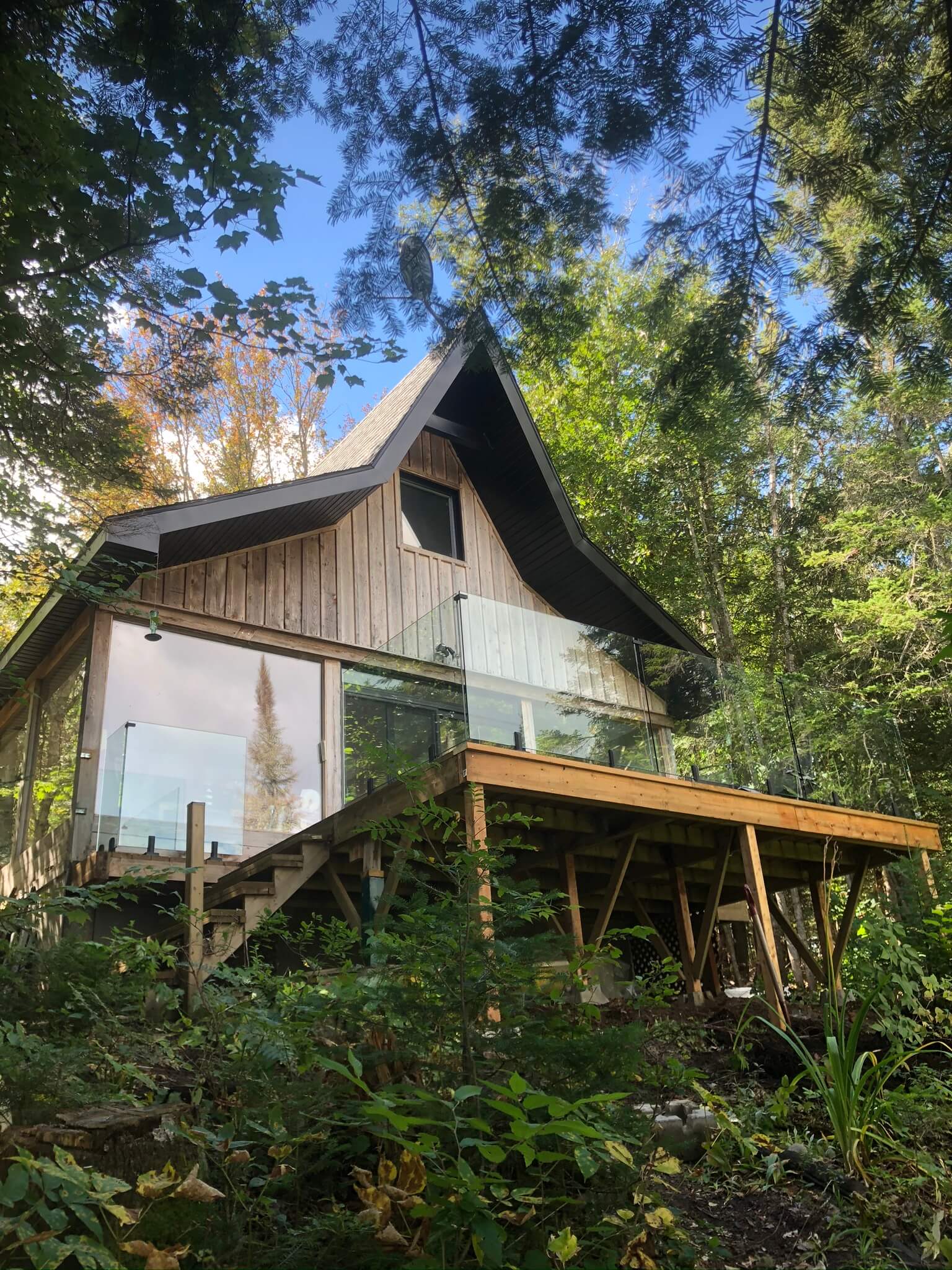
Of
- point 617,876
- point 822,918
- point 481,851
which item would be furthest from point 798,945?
point 481,851

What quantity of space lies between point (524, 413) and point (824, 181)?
7435 millimetres

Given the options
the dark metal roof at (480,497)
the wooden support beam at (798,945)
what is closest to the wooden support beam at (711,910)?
the wooden support beam at (798,945)

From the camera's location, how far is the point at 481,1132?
2.59 metres

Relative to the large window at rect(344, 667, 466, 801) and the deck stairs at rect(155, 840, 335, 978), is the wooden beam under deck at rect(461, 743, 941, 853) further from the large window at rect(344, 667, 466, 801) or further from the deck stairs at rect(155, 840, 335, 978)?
the deck stairs at rect(155, 840, 335, 978)

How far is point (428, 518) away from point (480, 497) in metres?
0.90

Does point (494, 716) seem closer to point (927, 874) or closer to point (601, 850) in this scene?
point (601, 850)

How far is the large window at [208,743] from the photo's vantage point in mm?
7609

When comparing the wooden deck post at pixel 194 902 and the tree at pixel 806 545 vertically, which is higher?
the tree at pixel 806 545

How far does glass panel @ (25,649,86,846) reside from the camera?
323 inches

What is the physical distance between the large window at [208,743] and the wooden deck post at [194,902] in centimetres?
163

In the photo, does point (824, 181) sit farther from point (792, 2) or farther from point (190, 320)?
point (190, 320)

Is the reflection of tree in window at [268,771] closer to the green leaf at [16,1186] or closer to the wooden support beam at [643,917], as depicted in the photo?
the wooden support beam at [643,917]

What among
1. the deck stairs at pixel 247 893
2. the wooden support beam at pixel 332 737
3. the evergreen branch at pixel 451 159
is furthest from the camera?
the wooden support beam at pixel 332 737

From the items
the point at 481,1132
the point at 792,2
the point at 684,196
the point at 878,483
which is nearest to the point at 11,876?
the point at 481,1132
